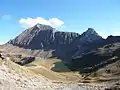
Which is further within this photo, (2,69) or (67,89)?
(67,89)

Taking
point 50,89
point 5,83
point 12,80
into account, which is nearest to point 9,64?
point 50,89

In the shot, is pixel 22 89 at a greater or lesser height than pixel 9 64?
lesser

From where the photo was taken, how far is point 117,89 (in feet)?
300

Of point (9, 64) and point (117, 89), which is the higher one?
point (9, 64)

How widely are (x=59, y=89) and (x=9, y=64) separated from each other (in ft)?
61.1

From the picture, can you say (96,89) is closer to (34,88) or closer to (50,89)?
(50,89)

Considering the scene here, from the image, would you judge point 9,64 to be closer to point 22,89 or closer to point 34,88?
point 34,88

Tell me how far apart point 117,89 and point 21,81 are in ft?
105

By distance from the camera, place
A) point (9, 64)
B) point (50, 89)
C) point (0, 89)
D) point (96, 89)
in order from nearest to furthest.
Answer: point (0, 89) → point (50, 89) → point (9, 64) → point (96, 89)

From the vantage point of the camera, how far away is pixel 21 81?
77250 mm

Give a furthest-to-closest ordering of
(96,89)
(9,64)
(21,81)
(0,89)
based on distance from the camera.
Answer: (96,89) < (9,64) < (21,81) < (0,89)

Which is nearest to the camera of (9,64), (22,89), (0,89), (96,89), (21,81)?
(0,89)

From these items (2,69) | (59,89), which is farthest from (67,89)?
(2,69)

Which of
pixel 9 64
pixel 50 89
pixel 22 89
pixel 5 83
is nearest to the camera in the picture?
pixel 5 83
